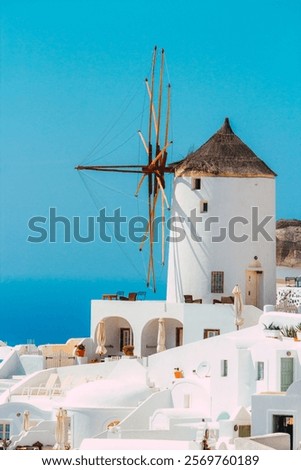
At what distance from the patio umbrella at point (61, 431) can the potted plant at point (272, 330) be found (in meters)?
4.84

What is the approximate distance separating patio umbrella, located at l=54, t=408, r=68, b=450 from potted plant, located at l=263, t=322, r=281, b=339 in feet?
15.9

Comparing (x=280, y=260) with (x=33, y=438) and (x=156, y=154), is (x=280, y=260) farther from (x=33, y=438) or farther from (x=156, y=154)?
(x=33, y=438)

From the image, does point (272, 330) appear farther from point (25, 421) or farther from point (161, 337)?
point (25, 421)

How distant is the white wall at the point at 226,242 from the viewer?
58250 millimetres

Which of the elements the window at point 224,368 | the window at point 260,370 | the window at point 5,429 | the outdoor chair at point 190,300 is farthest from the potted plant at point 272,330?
the window at point 5,429

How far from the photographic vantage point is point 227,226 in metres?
58.4

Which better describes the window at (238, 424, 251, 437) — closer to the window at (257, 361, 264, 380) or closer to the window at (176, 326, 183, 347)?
the window at (257, 361, 264, 380)

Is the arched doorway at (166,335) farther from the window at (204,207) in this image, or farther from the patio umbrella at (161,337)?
the window at (204,207)

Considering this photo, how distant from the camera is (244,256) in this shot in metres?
58.3

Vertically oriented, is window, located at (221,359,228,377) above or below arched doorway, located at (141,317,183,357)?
below

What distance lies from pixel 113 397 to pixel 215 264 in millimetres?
6007

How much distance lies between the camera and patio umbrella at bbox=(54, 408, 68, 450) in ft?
167

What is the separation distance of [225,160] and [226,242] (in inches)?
80.4

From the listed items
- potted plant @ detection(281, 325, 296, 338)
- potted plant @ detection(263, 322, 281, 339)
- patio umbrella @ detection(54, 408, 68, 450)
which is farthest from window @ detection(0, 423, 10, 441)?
potted plant @ detection(281, 325, 296, 338)
